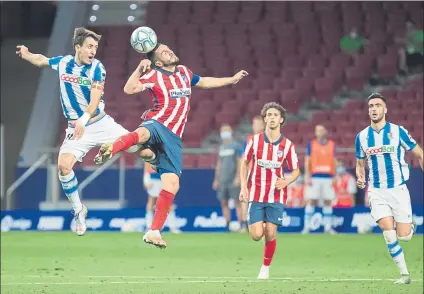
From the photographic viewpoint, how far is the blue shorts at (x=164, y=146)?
1044 cm

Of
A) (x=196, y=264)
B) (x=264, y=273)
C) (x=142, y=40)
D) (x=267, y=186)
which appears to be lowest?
(x=196, y=264)

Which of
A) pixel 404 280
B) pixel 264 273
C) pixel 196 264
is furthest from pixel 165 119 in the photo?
pixel 196 264

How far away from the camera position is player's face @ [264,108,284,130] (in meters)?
12.9

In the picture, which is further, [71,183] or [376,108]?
[376,108]

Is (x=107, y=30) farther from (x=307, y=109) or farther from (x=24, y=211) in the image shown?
(x=24, y=211)

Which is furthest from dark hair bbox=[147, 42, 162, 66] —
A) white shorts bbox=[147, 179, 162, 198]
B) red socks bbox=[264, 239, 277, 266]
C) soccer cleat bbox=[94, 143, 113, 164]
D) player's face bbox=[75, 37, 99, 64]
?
white shorts bbox=[147, 179, 162, 198]

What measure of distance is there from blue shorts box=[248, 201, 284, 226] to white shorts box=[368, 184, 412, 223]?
128 cm

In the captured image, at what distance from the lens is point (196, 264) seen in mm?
15250

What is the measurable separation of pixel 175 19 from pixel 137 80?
62.0 ft

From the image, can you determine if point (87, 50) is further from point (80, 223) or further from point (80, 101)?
point (80, 223)

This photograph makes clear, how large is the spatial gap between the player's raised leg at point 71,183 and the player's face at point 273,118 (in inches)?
117

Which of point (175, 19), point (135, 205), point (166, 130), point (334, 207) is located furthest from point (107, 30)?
point (166, 130)

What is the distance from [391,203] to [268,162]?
169 centimetres

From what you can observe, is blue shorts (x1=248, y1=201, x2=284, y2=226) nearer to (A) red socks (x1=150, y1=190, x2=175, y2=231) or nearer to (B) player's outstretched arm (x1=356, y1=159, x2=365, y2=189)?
(B) player's outstretched arm (x1=356, y1=159, x2=365, y2=189)
